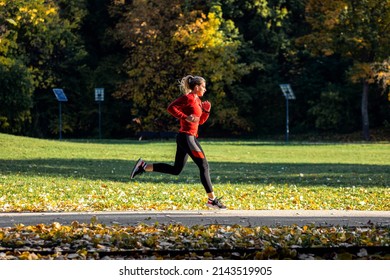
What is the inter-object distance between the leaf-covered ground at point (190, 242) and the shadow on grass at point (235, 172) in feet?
34.3

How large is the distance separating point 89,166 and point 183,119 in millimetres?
14542

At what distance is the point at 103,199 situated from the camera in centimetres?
1686

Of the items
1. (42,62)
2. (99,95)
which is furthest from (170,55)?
(42,62)

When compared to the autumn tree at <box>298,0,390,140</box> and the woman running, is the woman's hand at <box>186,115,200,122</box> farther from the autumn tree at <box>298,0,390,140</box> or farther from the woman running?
the autumn tree at <box>298,0,390,140</box>

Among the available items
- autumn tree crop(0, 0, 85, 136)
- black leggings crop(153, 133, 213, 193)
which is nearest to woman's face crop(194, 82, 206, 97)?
black leggings crop(153, 133, 213, 193)

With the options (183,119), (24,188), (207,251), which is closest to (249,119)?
(24,188)

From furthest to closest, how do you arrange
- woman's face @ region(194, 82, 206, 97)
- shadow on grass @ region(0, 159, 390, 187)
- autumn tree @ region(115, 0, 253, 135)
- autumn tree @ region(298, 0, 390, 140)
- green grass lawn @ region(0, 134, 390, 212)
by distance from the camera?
autumn tree @ region(115, 0, 253, 135) < autumn tree @ region(298, 0, 390, 140) < shadow on grass @ region(0, 159, 390, 187) < green grass lawn @ region(0, 134, 390, 212) < woman's face @ region(194, 82, 206, 97)

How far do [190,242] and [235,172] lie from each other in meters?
16.3

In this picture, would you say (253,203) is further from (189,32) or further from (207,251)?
(189,32)

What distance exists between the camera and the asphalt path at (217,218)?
12930mm

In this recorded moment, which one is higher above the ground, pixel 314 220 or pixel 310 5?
pixel 310 5

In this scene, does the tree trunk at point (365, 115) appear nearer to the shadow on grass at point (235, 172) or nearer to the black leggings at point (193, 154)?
the shadow on grass at point (235, 172)

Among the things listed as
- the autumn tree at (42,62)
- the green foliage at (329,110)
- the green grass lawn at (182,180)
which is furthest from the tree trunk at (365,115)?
the autumn tree at (42,62)

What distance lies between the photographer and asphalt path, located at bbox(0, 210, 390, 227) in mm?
12930
